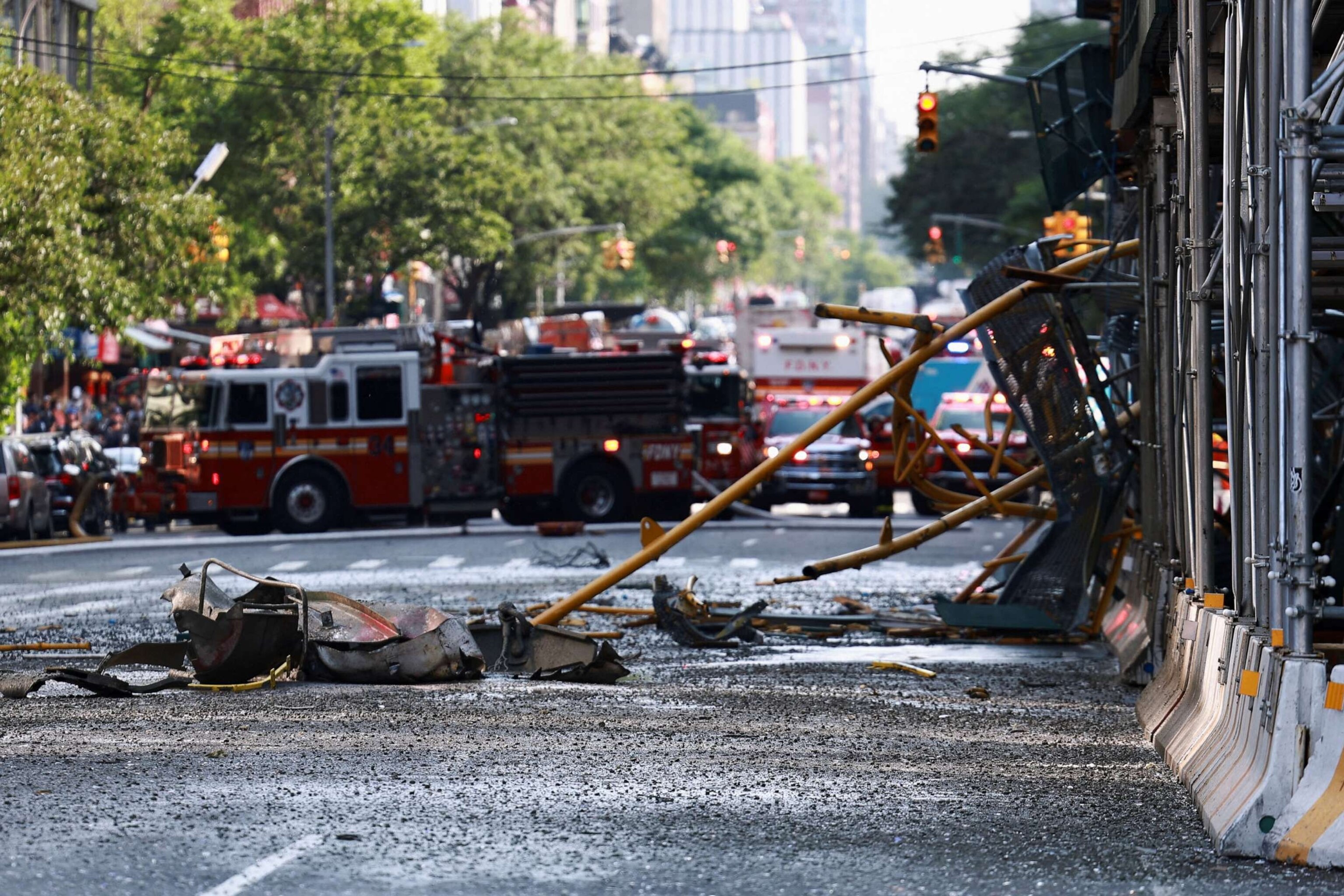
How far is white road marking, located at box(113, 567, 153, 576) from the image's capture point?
2217 centimetres

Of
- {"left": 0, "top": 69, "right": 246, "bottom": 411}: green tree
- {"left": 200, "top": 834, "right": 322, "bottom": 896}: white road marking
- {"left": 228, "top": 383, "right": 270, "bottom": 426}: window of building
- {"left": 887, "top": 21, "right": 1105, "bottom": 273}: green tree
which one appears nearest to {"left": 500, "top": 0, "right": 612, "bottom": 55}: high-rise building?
{"left": 887, "top": 21, "right": 1105, "bottom": 273}: green tree

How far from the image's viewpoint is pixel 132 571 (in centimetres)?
2262

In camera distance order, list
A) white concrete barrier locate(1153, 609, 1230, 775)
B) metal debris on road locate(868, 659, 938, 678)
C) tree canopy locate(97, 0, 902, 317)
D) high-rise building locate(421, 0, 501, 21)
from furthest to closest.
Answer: high-rise building locate(421, 0, 501, 21), tree canopy locate(97, 0, 902, 317), metal debris on road locate(868, 659, 938, 678), white concrete barrier locate(1153, 609, 1230, 775)

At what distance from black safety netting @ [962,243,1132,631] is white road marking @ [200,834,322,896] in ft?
27.5

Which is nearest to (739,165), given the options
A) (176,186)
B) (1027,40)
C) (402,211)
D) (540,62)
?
(1027,40)

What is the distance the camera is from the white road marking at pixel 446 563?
2297cm

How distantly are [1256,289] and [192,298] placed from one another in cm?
2810

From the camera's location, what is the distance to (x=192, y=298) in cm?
3469

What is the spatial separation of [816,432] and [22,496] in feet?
50.6

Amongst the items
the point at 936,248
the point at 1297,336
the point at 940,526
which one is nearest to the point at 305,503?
the point at 940,526

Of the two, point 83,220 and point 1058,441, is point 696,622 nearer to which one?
point 1058,441

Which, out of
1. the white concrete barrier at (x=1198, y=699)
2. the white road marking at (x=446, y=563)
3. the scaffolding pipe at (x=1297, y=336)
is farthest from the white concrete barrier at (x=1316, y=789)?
the white road marking at (x=446, y=563)

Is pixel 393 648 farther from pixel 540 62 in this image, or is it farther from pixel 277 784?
pixel 540 62

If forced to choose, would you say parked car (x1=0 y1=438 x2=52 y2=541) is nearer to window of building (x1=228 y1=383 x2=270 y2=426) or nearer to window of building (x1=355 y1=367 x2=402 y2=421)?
window of building (x1=228 y1=383 x2=270 y2=426)
